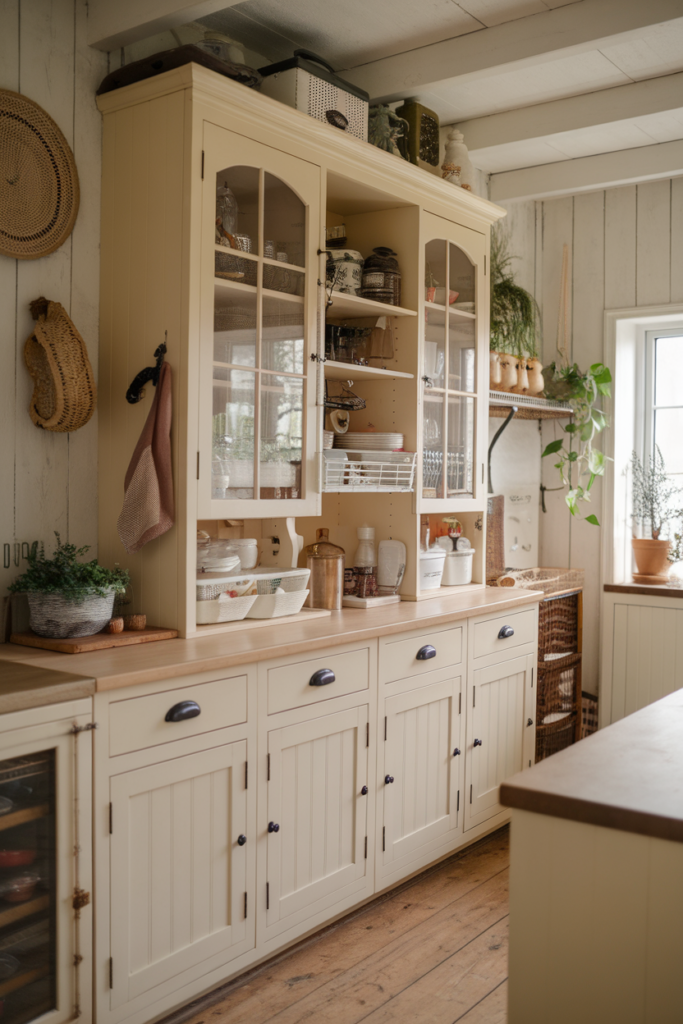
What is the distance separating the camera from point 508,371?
392 centimetres

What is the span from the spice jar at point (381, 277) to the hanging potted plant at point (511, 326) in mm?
879

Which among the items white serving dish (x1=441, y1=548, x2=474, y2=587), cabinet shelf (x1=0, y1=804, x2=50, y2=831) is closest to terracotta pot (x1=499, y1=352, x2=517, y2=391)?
white serving dish (x1=441, y1=548, x2=474, y2=587)

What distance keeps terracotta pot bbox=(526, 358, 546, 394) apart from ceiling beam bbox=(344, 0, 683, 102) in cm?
136

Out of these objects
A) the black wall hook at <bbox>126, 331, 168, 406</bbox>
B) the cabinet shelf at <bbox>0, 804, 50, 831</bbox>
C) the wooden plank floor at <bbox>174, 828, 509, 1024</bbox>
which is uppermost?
the black wall hook at <bbox>126, 331, 168, 406</bbox>

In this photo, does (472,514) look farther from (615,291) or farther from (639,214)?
(639,214)

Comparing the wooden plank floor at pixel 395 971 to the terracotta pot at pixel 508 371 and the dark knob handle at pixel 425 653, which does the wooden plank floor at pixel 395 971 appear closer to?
the dark knob handle at pixel 425 653

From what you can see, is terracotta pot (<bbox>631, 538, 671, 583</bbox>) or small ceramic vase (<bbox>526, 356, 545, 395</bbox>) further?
terracotta pot (<bbox>631, 538, 671, 583</bbox>)

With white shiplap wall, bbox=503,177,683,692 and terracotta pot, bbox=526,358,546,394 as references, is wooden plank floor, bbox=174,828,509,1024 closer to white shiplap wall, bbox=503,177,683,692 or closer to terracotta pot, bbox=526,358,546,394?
white shiplap wall, bbox=503,177,683,692

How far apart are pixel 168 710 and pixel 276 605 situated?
671 millimetres

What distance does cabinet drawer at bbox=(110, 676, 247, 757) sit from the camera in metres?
1.96

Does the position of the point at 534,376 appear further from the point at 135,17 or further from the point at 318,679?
the point at 135,17

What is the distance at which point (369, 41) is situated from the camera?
3039 millimetres

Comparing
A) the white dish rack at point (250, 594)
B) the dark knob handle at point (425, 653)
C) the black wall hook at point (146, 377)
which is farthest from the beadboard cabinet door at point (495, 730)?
the black wall hook at point (146, 377)

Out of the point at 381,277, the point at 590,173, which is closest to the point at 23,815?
the point at 381,277
